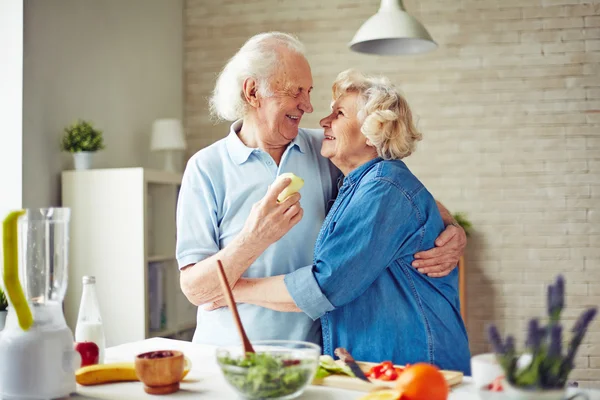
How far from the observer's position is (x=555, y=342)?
1.09 metres

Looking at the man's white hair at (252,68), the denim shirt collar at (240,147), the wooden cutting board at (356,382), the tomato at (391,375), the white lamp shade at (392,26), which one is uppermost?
the white lamp shade at (392,26)

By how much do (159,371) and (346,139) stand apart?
0.99 m

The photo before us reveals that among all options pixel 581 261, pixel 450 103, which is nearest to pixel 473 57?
pixel 450 103

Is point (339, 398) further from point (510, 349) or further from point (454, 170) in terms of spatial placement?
point (454, 170)

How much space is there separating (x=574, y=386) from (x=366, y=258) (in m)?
0.60

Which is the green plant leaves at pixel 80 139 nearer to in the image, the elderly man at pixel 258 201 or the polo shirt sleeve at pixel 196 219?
the elderly man at pixel 258 201

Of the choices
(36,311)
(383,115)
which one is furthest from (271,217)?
(36,311)

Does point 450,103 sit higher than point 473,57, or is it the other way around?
point 473,57

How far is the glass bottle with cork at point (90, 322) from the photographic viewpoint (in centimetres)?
177

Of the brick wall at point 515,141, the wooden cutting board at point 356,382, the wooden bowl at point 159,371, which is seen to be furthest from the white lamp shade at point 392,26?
the wooden bowl at point 159,371

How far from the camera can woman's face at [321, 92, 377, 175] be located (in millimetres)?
2117

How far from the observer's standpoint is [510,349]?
1114 mm

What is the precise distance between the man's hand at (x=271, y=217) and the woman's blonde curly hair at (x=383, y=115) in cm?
33

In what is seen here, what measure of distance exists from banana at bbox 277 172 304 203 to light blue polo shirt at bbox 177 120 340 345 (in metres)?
0.26
